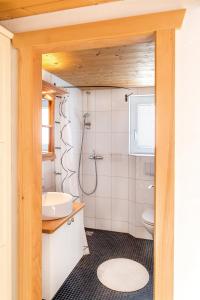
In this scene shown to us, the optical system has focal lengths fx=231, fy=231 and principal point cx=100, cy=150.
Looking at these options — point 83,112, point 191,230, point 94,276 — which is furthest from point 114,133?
point 191,230

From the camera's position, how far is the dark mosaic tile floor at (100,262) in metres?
2.09

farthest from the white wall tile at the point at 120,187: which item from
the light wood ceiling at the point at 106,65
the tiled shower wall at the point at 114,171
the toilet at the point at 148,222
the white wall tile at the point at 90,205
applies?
the light wood ceiling at the point at 106,65

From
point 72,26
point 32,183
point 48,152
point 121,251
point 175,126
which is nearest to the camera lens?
point 175,126

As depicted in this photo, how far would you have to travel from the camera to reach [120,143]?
343cm

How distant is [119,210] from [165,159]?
254 cm

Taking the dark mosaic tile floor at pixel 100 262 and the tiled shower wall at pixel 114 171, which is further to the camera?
the tiled shower wall at pixel 114 171

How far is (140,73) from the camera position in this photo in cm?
256

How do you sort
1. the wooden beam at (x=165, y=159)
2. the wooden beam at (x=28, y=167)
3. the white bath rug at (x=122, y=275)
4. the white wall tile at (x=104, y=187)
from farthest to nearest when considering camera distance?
the white wall tile at (x=104, y=187)
the white bath rug at (x=122, y=275)
the wooden beam at (x=28, y=167)
the wooden beam at (x=165, y=159)

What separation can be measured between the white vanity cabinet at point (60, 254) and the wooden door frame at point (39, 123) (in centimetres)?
54

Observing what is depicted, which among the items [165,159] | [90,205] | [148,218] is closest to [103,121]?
[90,205]

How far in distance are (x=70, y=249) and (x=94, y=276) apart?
14.5 inches

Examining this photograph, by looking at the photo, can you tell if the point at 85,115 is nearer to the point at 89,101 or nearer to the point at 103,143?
the point at 89,101

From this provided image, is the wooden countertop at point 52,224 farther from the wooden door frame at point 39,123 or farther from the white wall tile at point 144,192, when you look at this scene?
the white wall tile at point 144,192

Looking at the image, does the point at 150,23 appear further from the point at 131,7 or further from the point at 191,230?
the point at 191,230
